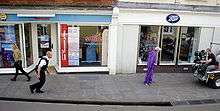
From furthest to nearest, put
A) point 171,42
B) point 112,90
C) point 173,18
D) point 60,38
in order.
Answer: point 171,42, point 173,18, point 60,38, point 112,90

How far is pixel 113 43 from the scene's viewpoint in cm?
1383

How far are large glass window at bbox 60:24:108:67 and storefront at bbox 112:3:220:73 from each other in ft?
2.83

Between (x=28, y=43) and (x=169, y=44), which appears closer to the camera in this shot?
(x=28, y=43)

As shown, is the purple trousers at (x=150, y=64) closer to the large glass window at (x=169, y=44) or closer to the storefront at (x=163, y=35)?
the storefront at (x=163, y=35)

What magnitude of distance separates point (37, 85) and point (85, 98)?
196 cm

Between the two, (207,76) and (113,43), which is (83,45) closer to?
(113,43)

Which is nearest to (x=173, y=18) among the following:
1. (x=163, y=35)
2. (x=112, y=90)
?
(x=163, y=35)

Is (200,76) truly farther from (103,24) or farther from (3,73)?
(3,73)

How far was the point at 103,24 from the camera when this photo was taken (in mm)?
13688

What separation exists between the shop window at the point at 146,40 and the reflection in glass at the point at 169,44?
46 cm

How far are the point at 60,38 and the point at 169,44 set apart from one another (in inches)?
228

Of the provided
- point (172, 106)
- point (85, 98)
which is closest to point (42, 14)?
point (85, 98)

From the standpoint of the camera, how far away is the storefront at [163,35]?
13.8 metres

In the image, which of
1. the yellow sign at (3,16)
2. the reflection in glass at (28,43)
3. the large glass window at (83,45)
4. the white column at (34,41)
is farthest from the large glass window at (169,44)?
the yellow sign at (3,16)
